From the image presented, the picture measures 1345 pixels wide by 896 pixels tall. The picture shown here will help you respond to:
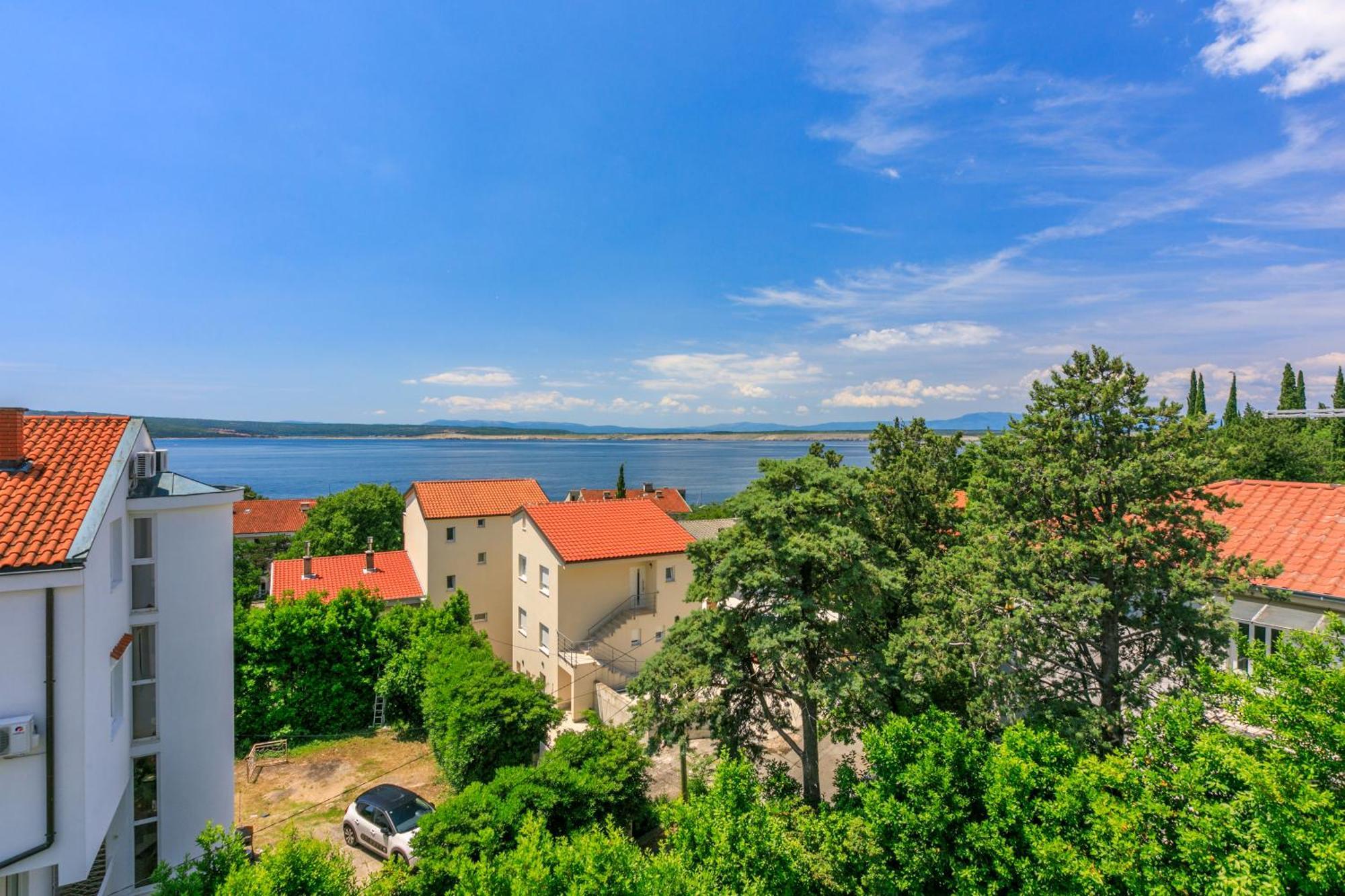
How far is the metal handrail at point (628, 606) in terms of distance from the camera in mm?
25500

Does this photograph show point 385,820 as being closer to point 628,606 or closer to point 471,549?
point 628,606

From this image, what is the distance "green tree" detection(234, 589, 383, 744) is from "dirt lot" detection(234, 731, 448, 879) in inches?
56.1

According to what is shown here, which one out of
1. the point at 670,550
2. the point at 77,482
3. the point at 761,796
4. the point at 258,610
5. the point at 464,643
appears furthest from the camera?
the point at 670,550

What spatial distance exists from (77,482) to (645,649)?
1983cm

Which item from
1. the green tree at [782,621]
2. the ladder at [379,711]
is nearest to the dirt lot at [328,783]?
the ladder at [379,711]

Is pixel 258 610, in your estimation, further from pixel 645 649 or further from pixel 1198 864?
pixel 1198 864

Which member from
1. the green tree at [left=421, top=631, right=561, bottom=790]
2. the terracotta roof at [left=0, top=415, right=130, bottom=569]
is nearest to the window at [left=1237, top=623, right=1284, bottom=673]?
the green tree at [left=421, top=631, right=561, bottom=790]

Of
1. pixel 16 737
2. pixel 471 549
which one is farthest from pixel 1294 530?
pixel 471 549

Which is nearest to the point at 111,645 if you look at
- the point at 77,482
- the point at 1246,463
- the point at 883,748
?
the point at 77,482

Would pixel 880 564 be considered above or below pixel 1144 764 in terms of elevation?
Answer: above

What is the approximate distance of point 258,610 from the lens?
2433 cm

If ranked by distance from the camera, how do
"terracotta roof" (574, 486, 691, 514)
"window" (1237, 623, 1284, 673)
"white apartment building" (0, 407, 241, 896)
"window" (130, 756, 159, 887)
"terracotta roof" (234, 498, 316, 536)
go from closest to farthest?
"white apartment building" (0, 407, 241, 896)
"window" (130, 756, 159, 887)
"window" (1237, 623, 1284, 673)
"terracotta roof" (234, 498, 316, 536)
"terracotta roof" (574, 486, 691, 514)

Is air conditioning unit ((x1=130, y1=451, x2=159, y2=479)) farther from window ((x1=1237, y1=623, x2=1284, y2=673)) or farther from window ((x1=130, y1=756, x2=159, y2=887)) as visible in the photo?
window ((x1=1237, y1=623, x2=1284, y2=673))

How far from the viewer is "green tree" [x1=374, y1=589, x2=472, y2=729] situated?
23.3 meters
